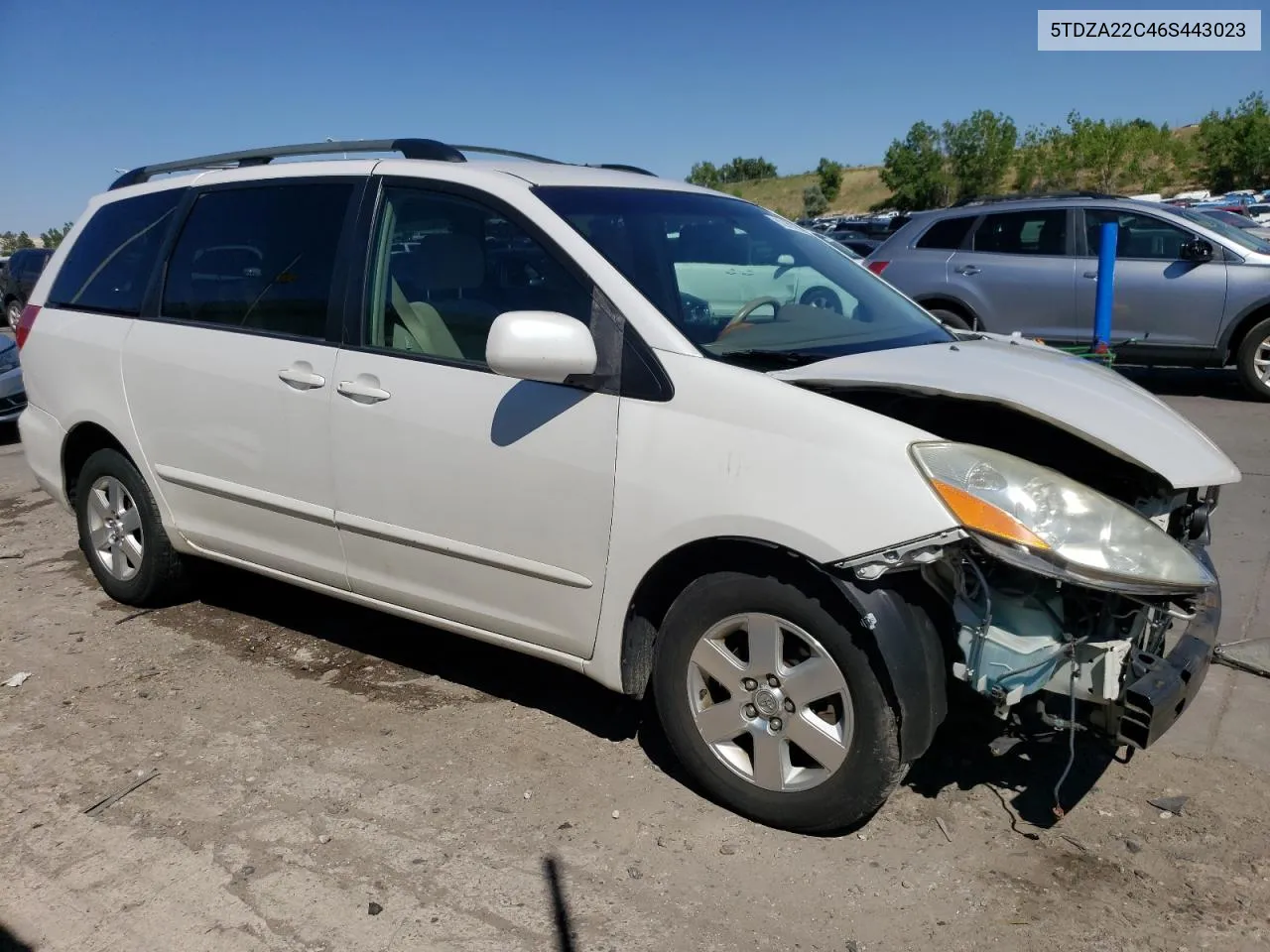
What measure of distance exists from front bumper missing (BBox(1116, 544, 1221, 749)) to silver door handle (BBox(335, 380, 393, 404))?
2.37 meters

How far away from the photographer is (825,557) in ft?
8.75

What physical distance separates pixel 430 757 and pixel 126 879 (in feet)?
3.13

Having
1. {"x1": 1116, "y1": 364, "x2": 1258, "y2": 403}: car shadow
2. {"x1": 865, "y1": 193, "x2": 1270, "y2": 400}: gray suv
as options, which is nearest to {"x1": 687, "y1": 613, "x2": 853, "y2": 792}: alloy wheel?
{"x1": 865, "y1": 193, "x2": 1270, "y2": 400}: gray suv

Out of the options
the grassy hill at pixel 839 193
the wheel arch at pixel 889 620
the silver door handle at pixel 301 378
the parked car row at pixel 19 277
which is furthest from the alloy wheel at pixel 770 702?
the grassy hill at pixel 839 193

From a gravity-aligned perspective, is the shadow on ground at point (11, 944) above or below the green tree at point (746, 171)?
below

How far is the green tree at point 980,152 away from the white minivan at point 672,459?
72.5 m

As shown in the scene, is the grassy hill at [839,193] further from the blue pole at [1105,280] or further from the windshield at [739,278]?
the windshield at [739,278]

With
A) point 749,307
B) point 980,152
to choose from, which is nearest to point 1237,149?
point 980,152

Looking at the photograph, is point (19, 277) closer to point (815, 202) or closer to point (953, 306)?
point (953, 306)

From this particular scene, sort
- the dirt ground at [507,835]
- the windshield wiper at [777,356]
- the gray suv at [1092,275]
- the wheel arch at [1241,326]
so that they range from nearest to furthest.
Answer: the dirt ground at [507,835]
the windshield wiper at [777,356]
the wheel arch at [1241,326]
the gray suv at [1092,275]

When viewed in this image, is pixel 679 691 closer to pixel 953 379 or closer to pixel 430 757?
pixel 430 757

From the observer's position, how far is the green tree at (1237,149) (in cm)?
5981

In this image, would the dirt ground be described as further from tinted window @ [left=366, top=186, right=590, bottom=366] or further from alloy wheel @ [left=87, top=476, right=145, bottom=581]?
tinted window @ [left=366, top=186, right=590, bottom=366]

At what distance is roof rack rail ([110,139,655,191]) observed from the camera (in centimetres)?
388
